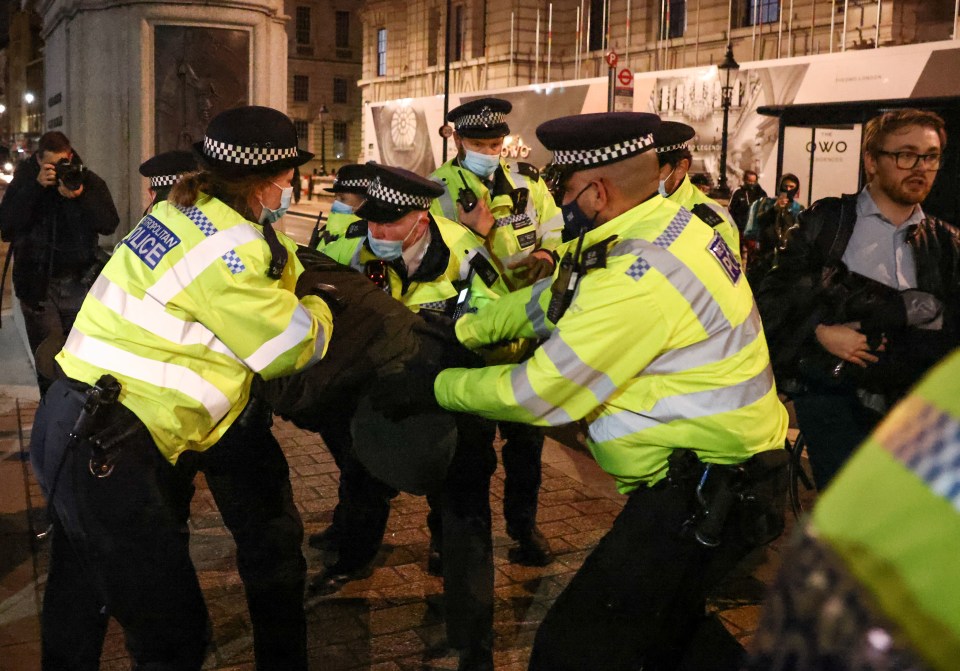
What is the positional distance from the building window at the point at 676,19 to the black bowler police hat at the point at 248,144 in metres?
36.8

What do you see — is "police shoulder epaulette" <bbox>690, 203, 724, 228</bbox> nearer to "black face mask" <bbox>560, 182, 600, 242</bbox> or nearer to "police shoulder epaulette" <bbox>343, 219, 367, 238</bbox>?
"police shoulder epaulette" <bbox>343, 219, 367, 238</bbox>

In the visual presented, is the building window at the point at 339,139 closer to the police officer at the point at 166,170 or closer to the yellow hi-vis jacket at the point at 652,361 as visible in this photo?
the police officer at the point at 166,170

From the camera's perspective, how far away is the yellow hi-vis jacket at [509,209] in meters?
5.64

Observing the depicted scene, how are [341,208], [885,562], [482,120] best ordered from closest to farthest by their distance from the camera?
[885,562]
[482,120]
[341,208]

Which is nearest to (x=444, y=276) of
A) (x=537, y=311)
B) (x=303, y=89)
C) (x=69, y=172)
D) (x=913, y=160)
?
(x=537, y=311)

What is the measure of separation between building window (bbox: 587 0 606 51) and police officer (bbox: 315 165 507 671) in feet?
129

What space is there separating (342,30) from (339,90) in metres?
4.62

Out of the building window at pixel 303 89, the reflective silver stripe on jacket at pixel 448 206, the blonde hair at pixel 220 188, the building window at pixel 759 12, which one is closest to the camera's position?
the blonde hair at pixel 220 188

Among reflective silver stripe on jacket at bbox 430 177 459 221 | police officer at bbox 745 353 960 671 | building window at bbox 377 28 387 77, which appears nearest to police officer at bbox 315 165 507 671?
reflective silver stripe on jacket at bbox 430 177 459 221

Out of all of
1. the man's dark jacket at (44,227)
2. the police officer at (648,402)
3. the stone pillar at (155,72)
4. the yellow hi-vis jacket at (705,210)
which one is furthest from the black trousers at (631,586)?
the stone pillar at (155,72)

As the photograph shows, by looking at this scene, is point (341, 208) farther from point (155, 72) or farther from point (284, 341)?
point (155, 72)

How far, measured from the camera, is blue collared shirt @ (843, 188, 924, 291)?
3.83 meters

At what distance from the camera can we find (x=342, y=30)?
252ft

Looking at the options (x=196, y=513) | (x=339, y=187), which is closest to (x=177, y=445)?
(x=196, y=513)
